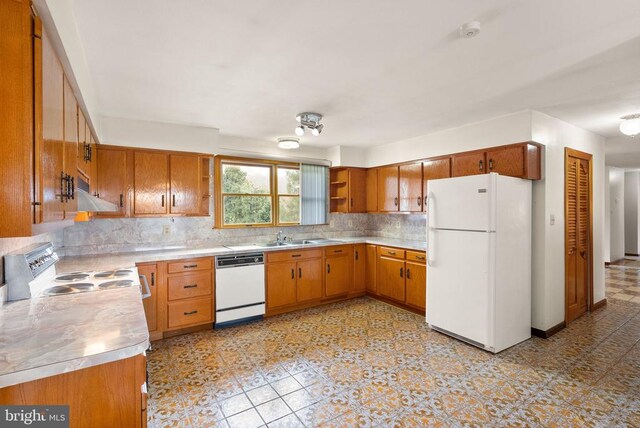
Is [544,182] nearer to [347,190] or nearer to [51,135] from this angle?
[347,190]

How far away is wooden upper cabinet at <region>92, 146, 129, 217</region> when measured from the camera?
3.39 meters

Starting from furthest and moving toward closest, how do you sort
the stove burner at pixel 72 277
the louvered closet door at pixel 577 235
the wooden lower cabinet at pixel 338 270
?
the wooden lower cabinet at pixel 338 270
the louvered closet door at pixel 577 235
the stove burner at pixel 72 277

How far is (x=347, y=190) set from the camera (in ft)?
17.3

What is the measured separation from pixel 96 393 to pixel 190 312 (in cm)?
244

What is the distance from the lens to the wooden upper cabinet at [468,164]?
3643 mm

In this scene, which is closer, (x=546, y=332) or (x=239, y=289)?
(x=546, y=332)

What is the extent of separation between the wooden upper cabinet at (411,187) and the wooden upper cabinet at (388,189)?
0.12 m

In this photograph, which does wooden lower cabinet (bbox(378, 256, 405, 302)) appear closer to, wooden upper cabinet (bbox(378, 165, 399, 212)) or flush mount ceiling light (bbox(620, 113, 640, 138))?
wooden upper cabinet (bbox(378, 165, 399, 212))

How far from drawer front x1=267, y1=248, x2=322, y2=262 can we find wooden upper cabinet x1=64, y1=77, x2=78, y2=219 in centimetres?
250

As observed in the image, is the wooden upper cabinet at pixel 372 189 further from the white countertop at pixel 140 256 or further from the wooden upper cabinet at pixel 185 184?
the wooden upper cabinet at pixel 185 184

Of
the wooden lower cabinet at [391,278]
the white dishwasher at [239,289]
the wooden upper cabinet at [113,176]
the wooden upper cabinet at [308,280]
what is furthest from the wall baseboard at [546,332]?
the wooden upper cabinet at [113,176]

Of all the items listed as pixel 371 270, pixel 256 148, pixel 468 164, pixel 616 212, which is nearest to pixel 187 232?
pixel 256 148

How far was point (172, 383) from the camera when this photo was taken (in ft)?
8.21

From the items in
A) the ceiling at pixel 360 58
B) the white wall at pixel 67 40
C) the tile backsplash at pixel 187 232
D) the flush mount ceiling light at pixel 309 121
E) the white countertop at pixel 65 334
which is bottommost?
the white countertop at pixel 65 334
